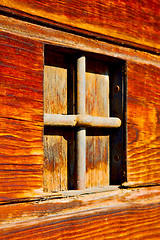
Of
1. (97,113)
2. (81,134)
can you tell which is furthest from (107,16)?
(81,134)

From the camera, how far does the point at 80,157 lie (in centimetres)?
131

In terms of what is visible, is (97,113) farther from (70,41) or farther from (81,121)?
(70,41)

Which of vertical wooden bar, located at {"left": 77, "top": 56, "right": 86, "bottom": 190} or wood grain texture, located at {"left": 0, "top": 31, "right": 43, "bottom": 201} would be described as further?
vertical wooden bar, located at {"left": 77, "top": 56, "right": 86, "bottom": 190}

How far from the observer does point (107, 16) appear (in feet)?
4.63

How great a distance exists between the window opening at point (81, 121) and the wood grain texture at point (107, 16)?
0.13 metres

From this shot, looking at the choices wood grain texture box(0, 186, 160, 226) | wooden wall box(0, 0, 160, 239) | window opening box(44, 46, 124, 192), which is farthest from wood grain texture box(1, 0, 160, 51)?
wood grain texture box(0, 186, 160, 226)

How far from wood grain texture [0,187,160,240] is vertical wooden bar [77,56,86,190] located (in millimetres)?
87

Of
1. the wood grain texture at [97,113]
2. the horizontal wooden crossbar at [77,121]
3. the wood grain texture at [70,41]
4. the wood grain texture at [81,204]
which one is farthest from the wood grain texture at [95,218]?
the wood grain texture at [70,41]

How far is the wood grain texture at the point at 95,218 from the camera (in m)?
1.12

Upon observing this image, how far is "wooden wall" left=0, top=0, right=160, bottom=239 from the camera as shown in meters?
1.10

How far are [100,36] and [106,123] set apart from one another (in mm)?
385

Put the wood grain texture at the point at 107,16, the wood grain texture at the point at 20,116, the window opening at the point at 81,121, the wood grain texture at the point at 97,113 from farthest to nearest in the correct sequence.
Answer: the wood grain texture at the point at 97,113 < the window opening at the point at 81,121 < the wood grain texture at the point at 107,16 < the wood grain texture at the point at 20,116

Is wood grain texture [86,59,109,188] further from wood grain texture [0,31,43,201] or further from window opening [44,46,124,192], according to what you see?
wood grain texture [0,31,43,201]

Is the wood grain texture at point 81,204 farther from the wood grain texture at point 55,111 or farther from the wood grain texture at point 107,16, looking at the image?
the wood grain texture at point 107,16
